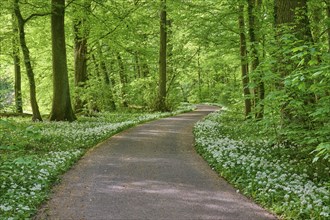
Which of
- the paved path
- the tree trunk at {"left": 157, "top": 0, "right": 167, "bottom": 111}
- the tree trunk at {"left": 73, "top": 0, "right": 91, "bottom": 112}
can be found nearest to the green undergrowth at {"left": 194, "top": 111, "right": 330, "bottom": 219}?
the paved path

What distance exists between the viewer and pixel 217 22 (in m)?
17.9

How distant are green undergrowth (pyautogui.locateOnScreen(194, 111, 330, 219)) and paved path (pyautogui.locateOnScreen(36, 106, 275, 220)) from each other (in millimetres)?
291

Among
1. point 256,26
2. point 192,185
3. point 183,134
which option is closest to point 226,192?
point 192,185

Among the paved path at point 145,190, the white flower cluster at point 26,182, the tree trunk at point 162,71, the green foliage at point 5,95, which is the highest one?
the tree trunk at point 162,71

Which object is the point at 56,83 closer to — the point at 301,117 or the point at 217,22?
the point at 217,22

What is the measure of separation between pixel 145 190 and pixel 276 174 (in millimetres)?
2954

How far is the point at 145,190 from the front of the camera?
7277 millimetres

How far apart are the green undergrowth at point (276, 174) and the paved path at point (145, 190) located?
11.5 inches

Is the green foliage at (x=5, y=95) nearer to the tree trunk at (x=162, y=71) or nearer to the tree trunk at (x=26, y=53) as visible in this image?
the tree trunk at (x=26, y=53)

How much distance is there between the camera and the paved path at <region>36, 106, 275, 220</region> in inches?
237

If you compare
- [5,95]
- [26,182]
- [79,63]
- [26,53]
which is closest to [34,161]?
[26,182]

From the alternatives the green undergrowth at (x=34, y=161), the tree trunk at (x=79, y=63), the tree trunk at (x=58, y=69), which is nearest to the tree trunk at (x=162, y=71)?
the tree trunk at (x=79, y=63)

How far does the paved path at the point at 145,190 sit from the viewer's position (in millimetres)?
6016

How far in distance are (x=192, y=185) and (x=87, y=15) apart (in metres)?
14.2
